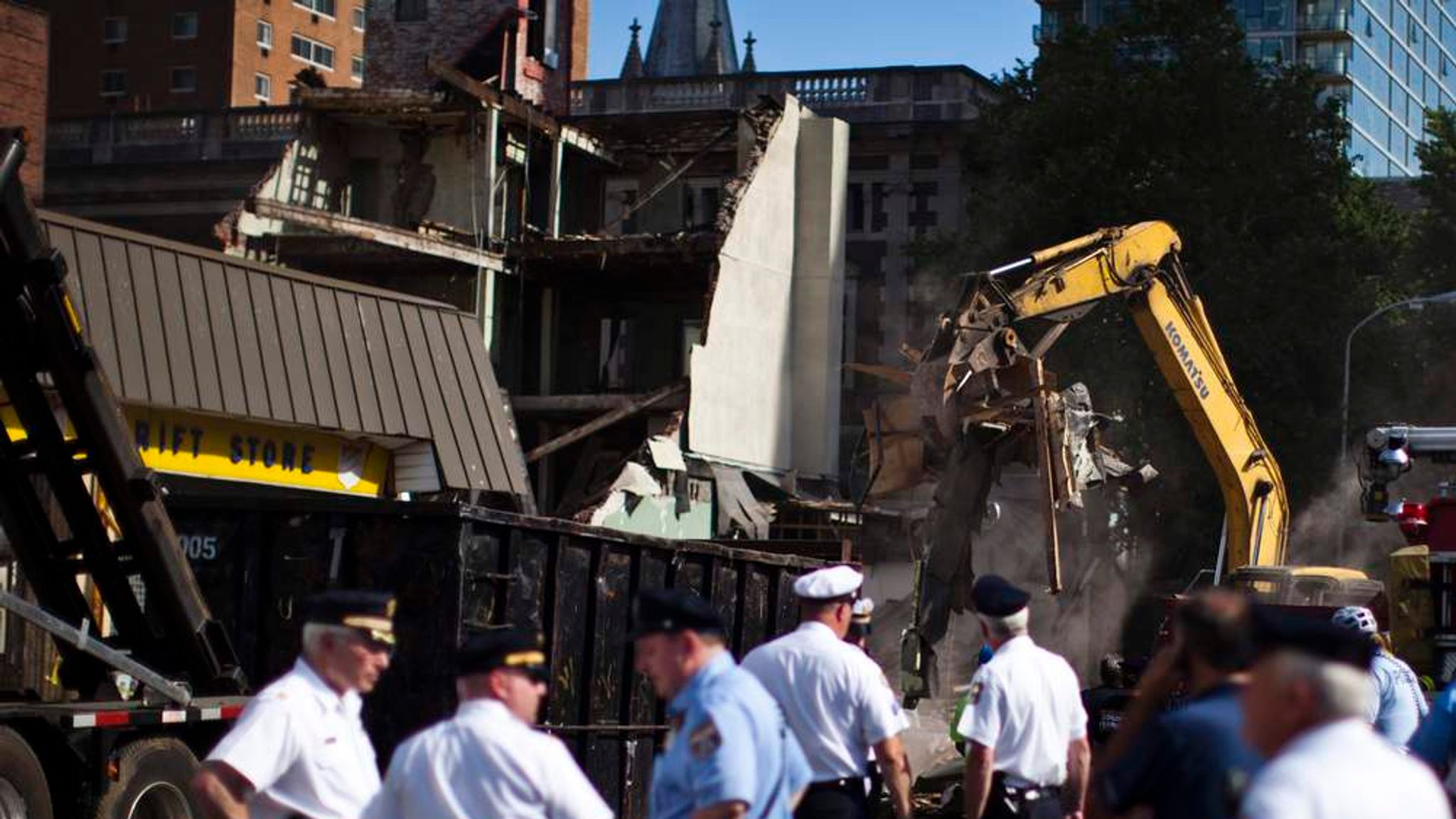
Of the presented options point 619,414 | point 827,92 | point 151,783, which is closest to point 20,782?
point 151,783

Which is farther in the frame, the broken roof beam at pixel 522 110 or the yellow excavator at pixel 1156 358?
the broken roof beam at pixel 522 110

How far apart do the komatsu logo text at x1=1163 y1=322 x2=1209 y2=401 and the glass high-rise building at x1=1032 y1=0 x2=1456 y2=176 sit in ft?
250

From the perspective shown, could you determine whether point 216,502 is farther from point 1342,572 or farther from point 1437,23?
point 1437,23

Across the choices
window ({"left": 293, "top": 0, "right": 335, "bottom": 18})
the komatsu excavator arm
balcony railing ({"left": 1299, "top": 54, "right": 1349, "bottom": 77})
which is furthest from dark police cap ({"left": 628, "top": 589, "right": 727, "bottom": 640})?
balcony railing ({"left": 1299, "top": 54, "right": 1349, "bottom": 77})

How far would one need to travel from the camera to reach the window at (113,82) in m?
85.1

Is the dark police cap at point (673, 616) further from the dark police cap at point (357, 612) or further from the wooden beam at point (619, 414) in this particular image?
the wooden beam at point (619, 414)

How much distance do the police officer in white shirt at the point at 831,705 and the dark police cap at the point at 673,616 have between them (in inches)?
109

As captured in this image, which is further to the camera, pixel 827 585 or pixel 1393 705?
pixel 1393 705

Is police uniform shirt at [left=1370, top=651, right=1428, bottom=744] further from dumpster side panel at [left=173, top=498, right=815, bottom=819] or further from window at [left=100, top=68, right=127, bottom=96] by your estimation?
window at [left=100, top=68, right=127, bottom=96]

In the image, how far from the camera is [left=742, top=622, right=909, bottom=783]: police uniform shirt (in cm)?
954

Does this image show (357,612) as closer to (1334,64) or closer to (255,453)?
(255,453)

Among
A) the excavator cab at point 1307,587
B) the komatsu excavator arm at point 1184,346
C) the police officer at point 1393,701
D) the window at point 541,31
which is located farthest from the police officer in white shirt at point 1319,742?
the window at point 541,31

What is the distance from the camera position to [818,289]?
43.5 meters

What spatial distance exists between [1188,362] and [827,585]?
1676cm
